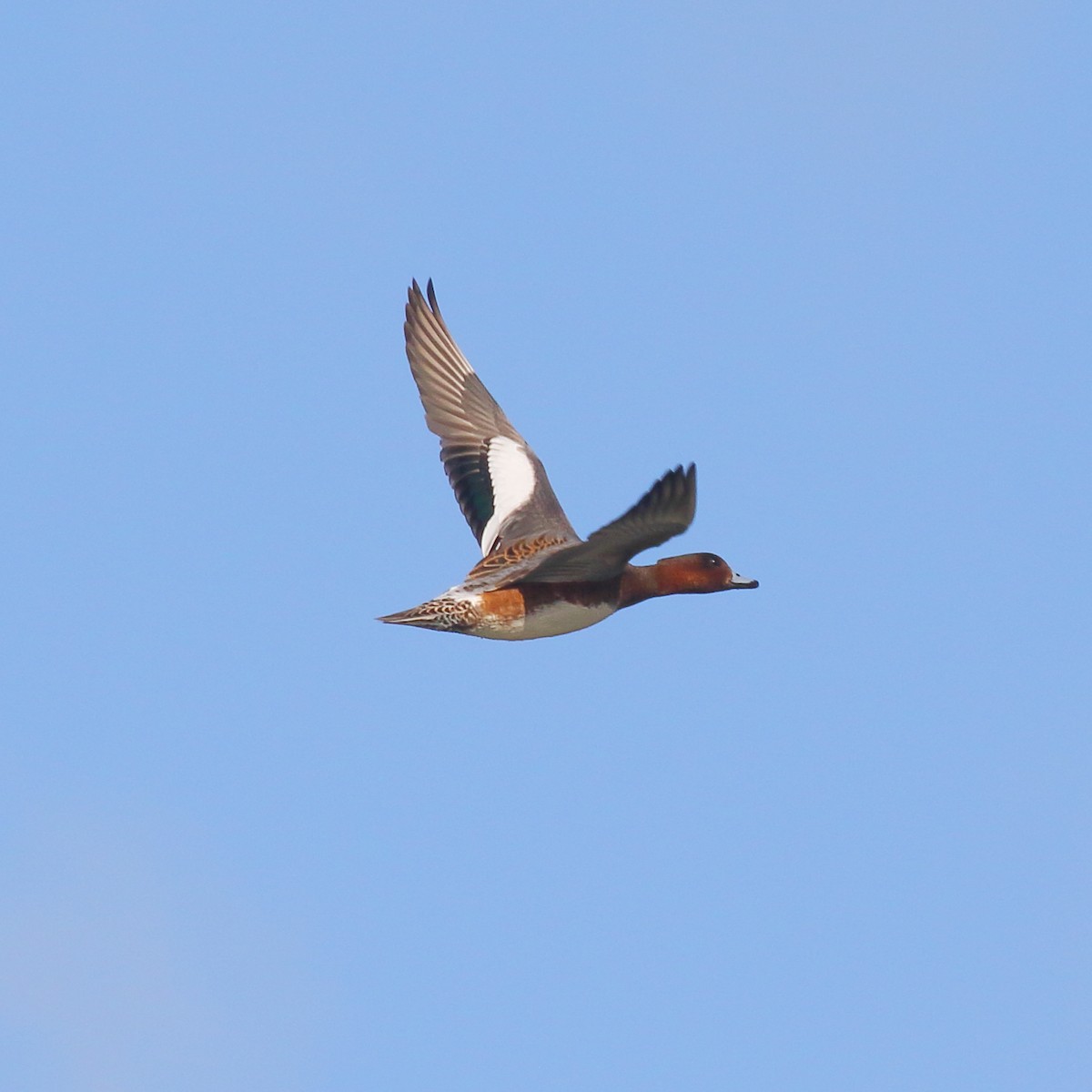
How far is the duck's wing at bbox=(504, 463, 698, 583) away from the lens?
10383mm

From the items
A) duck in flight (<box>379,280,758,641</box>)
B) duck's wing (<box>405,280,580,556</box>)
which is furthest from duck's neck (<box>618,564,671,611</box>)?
duck's wing (<box>405,280,580,556</box>)

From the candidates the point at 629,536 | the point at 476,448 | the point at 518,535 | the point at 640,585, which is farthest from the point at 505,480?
the point at 629,536

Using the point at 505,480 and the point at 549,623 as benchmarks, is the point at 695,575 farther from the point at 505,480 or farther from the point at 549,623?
the point at 505,480

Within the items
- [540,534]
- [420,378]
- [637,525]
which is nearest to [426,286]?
[420,378]

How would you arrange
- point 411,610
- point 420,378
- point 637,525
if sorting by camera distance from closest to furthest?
point 637,525 → point 411,610 → point 420,378

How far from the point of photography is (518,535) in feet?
46.3

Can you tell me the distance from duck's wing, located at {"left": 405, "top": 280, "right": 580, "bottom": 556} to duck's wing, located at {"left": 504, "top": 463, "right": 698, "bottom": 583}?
1.04 metres

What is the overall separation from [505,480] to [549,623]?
234cm

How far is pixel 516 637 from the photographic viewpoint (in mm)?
12922

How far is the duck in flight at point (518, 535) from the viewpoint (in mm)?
11461

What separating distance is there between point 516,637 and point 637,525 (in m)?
2.26

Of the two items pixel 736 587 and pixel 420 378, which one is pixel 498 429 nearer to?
pixel 420 378

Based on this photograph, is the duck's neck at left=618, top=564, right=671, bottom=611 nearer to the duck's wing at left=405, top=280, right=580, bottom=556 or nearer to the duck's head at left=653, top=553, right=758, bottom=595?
the duck's head at left=653, top=553, right=758, bottom=595

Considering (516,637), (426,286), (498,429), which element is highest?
(426,286)
